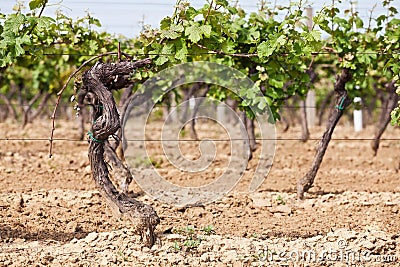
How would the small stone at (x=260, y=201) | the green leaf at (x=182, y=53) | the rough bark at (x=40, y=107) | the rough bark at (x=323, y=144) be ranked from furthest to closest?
the rough bark at (x=40, y=107) < the rough bark at (x=323, y=144) < the small stone at (x=260, y=201) < the green leaf at (x=182, y=53)

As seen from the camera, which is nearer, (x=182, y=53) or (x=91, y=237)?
(x=91, y=237)

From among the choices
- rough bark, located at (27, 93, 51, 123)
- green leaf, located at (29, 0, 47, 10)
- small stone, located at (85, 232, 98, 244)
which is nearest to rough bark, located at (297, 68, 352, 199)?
small stone, located at (85, 232, 98, 244)

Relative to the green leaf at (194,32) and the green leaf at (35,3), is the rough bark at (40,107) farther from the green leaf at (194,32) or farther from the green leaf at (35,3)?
the green leaf at (194,32)

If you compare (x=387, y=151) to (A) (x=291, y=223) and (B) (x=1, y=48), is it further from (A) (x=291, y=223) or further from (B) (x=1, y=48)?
(B) (x=1, y=48)

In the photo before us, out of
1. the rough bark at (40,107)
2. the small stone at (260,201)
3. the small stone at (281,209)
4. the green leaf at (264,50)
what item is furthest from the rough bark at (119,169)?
the rough bark at (40,107)

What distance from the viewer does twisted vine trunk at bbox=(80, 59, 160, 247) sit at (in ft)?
15.3

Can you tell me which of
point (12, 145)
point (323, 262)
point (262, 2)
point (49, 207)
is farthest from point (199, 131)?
point (323, 262)

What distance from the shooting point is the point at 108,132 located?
4.71 metres

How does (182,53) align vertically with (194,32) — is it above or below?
below

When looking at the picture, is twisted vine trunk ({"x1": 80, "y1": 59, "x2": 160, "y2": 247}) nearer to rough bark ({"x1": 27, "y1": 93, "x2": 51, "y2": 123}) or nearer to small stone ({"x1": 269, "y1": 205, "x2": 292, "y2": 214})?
small stone ({"x1": 269, "y1": 205, "x2": 292, "y2": 214})

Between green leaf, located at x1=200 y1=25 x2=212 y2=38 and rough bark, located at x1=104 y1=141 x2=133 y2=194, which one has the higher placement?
green leaf, located at x1=200 y1=25 x2=212 y2=38

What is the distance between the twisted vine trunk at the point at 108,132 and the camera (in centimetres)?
467

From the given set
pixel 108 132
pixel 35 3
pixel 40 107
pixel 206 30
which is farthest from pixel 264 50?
pixel 40 107

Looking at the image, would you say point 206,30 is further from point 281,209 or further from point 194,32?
point 281,209
